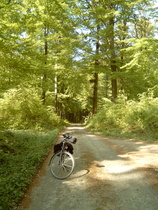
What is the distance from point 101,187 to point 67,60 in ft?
55.1

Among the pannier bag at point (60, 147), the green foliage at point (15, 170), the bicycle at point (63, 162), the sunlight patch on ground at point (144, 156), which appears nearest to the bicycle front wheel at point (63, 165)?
the bicycle at point (63, 162)

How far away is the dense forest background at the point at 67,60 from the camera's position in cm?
790

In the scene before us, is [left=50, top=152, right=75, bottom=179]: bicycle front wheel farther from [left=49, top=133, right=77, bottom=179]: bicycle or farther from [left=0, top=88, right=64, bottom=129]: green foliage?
[left=0, top=88, right=64, bottom=129]: green foliage

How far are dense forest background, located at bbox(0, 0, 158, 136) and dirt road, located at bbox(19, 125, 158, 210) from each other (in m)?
3.71

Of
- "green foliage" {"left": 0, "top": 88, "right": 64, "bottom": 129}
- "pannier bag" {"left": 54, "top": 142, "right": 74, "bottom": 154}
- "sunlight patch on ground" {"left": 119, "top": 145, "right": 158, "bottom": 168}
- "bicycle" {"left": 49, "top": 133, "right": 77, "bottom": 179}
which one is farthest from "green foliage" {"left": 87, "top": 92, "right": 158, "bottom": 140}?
"bicycle" {"left": 49, "top": 133, "right": 77, "bottom": 179}

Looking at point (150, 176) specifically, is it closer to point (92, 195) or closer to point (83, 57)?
point (92, 195)

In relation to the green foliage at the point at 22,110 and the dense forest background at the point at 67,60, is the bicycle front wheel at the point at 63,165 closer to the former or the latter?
the dense forest background at the point at 67,60

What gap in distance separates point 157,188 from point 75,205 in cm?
223

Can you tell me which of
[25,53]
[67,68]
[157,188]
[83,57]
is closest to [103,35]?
[83,57]

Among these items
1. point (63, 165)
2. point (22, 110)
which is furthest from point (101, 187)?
point (22, 110)

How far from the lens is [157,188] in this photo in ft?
14.9

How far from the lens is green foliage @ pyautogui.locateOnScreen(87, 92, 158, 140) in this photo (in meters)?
12.5

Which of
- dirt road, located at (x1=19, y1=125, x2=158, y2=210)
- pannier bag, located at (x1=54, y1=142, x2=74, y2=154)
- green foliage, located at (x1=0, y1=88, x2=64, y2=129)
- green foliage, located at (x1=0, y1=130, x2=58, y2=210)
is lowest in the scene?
dirt road, located at (x1=19, y1=125, x2=158, y2=210)

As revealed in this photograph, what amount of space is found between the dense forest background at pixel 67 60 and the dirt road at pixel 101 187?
3708 mm
